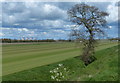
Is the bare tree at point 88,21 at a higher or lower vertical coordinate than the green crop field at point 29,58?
higher

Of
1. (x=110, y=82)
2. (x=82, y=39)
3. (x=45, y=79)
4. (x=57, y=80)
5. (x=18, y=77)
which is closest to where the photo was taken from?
(x=110, y=82)

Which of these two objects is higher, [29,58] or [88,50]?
[88,50]

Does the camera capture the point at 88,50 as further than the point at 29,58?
No

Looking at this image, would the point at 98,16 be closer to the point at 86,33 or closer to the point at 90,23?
the point at 90,23

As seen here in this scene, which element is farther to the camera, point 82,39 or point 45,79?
point 82,39

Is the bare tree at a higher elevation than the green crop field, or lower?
higher

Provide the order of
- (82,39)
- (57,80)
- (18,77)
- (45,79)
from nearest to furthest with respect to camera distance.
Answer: (57,80), (18,77), (45,79), (82,39)

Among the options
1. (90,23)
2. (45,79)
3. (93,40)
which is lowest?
(45,79)

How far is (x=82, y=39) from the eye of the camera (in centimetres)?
2438

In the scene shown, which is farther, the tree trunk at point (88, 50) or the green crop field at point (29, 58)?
the tree trunk at point (88, 50)

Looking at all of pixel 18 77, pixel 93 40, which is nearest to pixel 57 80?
pixel 18 77

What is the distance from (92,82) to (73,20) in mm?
16192

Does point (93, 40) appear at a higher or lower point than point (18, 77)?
higher

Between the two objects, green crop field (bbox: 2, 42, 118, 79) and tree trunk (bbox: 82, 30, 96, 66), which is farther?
tree trunk (bbox: 82, 30, 96, 66)
